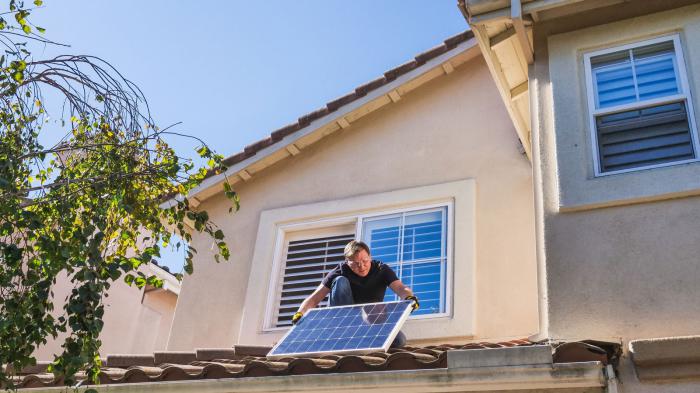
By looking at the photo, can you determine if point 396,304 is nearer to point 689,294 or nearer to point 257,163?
point 689,294

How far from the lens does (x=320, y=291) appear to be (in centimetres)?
850

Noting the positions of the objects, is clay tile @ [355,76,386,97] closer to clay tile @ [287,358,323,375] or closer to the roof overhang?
the roof overhang

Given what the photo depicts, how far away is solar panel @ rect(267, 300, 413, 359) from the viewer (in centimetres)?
693

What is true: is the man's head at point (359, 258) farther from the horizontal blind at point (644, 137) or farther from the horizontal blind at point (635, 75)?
the horizontal blind at point (635, 75)

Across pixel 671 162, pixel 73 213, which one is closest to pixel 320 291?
pixel 73 213

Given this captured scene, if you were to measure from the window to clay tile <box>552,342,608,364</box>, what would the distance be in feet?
11.1

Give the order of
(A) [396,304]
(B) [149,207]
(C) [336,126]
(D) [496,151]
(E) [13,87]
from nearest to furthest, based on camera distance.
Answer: (E) [13,87] < (B) [149,207] < (A) [396,304] < (D) [496,151] < (C) [336,126]

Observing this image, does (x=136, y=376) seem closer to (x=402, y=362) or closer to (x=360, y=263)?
(x=402, y=362)

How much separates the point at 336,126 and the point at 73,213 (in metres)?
5.32

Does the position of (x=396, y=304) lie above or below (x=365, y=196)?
below

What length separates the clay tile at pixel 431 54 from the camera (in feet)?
35.6

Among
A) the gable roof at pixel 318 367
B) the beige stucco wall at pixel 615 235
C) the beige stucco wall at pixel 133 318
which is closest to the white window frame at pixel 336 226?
the beige stucco wall at pixel 615 235

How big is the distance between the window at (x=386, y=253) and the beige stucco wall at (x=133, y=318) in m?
6.56

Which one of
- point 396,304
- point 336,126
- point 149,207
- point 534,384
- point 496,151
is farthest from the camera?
point 336,126
